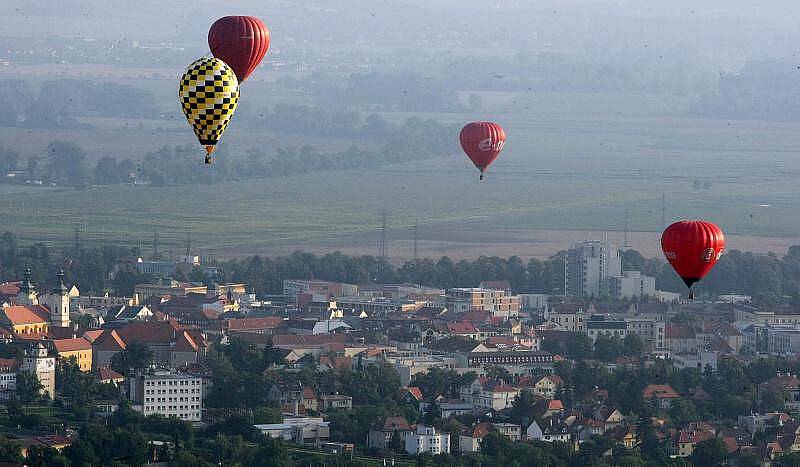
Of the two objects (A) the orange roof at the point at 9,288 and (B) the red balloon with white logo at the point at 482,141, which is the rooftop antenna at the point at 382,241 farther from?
(B) the red balloon with white logo at the point at 482,141

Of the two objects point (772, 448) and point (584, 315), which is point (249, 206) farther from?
point (772, 448)

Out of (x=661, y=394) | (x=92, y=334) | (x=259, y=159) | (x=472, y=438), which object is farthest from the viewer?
(x=259, y=159)

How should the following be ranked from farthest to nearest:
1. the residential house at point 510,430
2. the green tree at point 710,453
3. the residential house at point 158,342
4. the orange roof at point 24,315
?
1. the orange roof at point 24,315
2. the residential house at point 158,342
3. the residential house at point 510,430
4. the green tree at point 710,453

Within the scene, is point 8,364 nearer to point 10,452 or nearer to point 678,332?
point 10,452

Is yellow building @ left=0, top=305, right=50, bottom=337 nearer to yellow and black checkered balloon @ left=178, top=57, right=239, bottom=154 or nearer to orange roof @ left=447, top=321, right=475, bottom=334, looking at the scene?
orange roof @ left=447, top=321, right=475, bottom=334

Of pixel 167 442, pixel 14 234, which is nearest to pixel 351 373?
pixel 167 442

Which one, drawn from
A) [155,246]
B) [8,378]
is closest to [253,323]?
[8,378]

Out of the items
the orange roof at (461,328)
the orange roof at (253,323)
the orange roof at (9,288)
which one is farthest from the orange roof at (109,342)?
the orange roof at (9,288)
